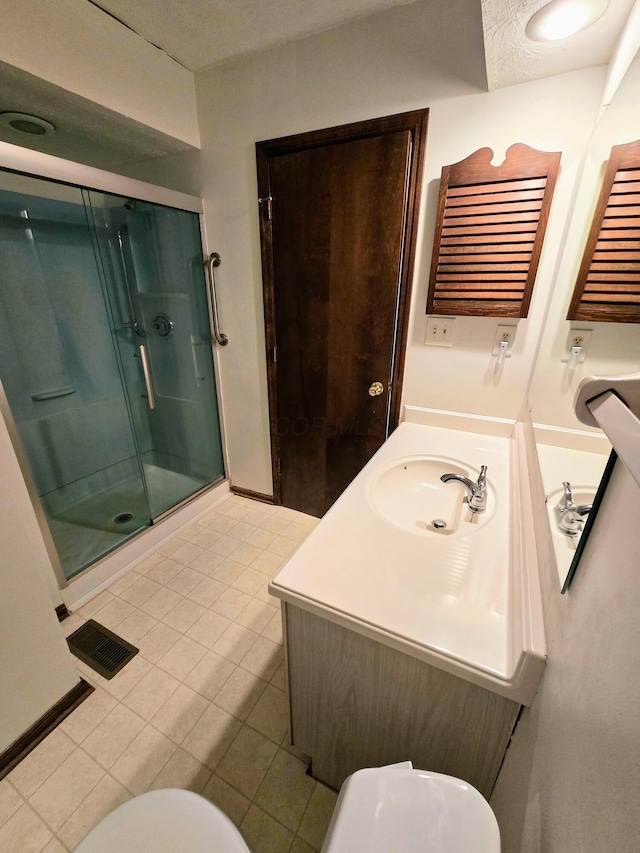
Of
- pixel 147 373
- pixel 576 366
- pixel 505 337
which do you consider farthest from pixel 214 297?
pixel 576 366

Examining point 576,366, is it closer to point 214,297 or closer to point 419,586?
point 419,586

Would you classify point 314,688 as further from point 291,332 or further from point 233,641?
point 291,332

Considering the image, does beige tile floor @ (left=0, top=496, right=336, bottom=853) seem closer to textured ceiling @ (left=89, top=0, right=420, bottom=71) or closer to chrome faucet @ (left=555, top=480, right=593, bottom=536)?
chrome faucet @ (left=555, top=480, right=593, bottom=536)

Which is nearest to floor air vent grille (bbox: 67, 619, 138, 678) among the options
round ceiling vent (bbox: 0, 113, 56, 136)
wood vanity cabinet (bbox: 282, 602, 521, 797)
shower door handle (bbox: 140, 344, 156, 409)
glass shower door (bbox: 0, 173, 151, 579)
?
glass shower door (bbox: 0, 173, 151, 579)

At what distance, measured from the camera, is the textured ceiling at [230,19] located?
126cm

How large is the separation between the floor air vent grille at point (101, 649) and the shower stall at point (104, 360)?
29cm

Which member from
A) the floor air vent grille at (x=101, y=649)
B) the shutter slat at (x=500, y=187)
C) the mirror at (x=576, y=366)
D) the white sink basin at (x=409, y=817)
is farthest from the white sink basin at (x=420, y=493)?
the floor air vent grille at (x=101, y=649)

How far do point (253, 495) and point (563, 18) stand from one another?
249 cm

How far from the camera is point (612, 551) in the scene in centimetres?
43

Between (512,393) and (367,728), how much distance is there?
127cm

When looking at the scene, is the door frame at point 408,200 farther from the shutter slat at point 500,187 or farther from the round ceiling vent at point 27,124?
the round ceiling vent at point 27,124

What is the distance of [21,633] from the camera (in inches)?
40.9

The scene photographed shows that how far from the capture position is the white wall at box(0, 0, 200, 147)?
1.17 metres

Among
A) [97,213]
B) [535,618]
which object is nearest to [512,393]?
[535,618]
